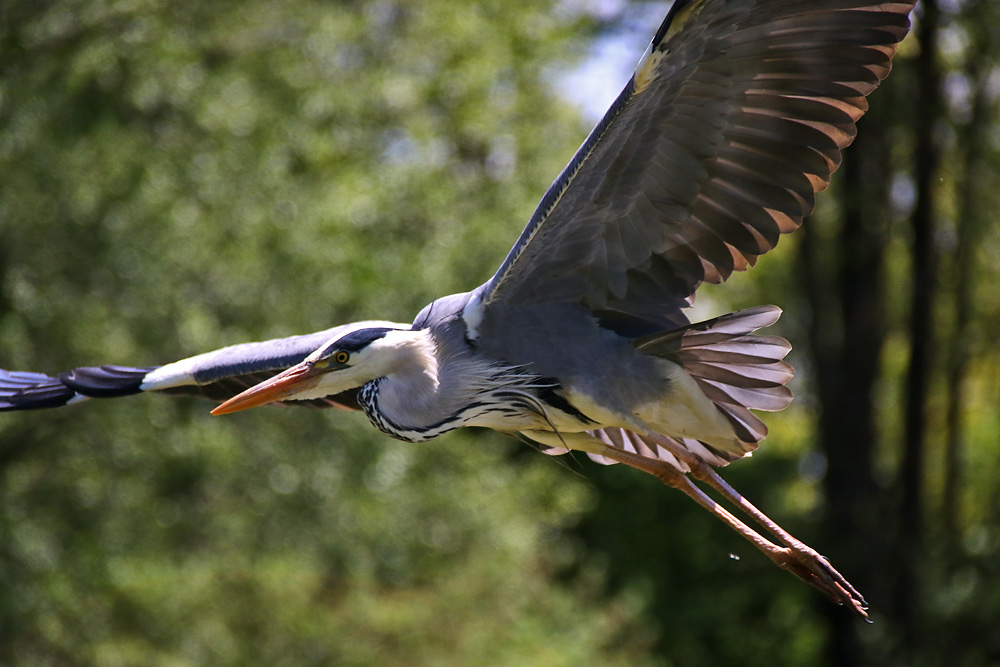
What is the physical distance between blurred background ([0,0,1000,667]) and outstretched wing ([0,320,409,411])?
3927 millimetres

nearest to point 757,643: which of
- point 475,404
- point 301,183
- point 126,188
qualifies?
point 301,183

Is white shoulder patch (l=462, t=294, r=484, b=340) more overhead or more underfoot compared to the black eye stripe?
more underfoot

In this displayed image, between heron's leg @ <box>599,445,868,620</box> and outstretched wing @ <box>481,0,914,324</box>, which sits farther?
heron's leg @ <box>599,445,868,620</box>

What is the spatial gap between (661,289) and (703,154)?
586mm

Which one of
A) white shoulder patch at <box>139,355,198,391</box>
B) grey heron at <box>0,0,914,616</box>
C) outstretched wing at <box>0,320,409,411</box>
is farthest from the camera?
white shoulder patch at <box>139,355,198,391</box>

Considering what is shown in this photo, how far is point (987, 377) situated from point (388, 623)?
11894 mm

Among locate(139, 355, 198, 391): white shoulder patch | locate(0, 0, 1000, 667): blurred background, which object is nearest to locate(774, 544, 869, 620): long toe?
locate(139, 355, 198, 391): white shoulder patch

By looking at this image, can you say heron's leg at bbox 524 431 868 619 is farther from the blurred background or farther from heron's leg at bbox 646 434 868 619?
the blurred background

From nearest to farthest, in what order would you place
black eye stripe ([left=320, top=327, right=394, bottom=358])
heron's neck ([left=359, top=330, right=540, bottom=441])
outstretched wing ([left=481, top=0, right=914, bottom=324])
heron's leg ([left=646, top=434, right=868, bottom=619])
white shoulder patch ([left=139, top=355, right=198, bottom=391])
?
outstretched wing ([left=481, top=0, right=914, bottom=324]) < heron's leg ([left=646, top=434, right=868, bottom=619]) < heron's neck ([left=359, top=330, right=540, bottom=441]) < black eye stripe ([left=320, top=327, right=394, bottom=358]) < white shoulder patch ([left=139, top=355, right=198, bottom=391])

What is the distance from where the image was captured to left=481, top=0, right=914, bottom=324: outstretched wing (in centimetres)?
383

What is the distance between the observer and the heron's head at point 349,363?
14.4ft

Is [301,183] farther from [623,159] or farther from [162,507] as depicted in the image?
[623,159]

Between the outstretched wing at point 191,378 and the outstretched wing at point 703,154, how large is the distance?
33.1 inches

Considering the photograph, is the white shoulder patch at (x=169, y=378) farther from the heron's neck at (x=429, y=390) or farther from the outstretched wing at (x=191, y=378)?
the heron's neck at (x=429, y=390)
